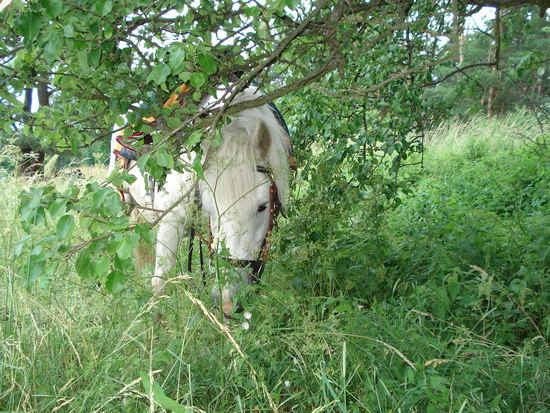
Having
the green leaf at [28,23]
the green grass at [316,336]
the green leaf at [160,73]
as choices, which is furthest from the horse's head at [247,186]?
Answer: the green leaf at [28,23]

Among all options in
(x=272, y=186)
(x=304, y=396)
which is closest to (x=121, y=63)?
(x=272, y=186)

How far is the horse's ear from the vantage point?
278cm

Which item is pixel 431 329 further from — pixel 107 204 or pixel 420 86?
pixel 107 204

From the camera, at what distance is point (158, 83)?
1651 mm

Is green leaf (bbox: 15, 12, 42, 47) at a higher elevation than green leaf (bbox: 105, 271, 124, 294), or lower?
higher

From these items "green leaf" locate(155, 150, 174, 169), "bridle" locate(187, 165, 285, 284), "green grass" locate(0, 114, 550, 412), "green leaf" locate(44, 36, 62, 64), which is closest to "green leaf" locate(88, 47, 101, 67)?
"green leaf" locate(44, 36, 62, 64)

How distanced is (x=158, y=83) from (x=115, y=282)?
65 cm

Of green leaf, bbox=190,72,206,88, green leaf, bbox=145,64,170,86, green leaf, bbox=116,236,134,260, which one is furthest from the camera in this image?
green leaf, bbox=190,72,206,88

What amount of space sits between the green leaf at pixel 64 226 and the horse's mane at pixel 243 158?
3.68 ft

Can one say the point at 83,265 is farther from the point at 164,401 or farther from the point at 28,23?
the point at 28,23

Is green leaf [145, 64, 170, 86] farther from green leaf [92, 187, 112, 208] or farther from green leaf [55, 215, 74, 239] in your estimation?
green leaf [55, 215, 74, 239]

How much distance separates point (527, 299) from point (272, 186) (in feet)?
4.89

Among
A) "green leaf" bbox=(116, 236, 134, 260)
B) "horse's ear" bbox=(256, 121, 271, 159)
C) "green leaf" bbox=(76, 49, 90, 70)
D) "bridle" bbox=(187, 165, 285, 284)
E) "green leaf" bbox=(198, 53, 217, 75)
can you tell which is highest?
"green leaf" bbox=(76, 49, 90, 70)

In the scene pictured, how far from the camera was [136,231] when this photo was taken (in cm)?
162
